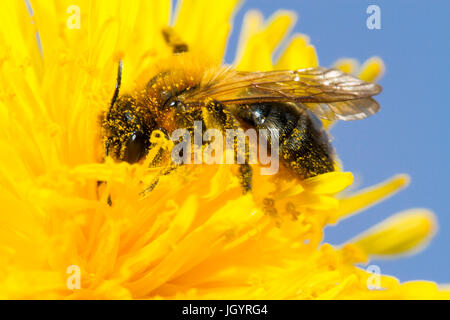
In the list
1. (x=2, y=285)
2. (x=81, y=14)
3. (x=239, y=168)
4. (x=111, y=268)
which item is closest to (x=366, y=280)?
(x=239, y=168)

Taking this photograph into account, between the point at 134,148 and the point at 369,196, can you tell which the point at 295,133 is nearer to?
the point at 134,148

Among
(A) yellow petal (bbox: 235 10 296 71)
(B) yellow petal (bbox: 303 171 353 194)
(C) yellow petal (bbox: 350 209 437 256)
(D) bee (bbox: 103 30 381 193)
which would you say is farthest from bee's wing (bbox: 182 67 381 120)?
(C) yellow petal (bbox: 350 209 437 256)

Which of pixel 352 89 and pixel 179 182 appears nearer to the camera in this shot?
pixel 352 89

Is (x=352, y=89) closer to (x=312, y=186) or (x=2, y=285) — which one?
(x=312, y=186)

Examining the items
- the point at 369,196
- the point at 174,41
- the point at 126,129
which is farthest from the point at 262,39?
the point at 126,129

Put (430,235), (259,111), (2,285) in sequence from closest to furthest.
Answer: (2,285) < (259,111) < (430,235)

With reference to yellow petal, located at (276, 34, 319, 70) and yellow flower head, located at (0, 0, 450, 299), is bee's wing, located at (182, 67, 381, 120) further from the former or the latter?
yellow petal, located at (276, 34, 319, 70)
